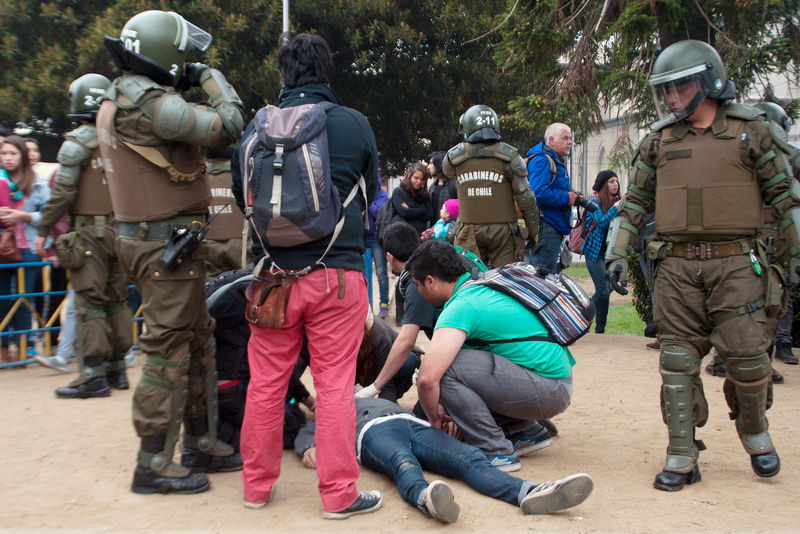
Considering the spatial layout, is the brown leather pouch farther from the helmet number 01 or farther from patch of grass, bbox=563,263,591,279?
patch of grass, bbox=563,263,591,279

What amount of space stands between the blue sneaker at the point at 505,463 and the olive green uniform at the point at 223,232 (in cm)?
313

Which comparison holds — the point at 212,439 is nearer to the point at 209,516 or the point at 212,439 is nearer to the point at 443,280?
the point at 209,516

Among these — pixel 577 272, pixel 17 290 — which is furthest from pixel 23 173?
pixel 577 272

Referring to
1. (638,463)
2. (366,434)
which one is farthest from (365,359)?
(638,463)

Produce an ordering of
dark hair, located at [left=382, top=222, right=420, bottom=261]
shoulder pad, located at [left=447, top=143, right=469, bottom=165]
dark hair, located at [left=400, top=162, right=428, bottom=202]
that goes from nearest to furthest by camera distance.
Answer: dark hair, located at [left=382, top=222, right=420, bottom=261]
shoulder pad, located at [left=447, top=143, right=469, bottom=165]
dark hair, located at [left=400, top=162, right=428, bottom=202]

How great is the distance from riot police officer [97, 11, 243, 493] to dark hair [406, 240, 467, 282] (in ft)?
3.79

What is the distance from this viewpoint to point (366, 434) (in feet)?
13.6

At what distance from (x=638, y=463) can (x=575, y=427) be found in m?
0.74

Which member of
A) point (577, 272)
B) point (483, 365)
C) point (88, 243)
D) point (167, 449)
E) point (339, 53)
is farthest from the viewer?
point (339, 53)

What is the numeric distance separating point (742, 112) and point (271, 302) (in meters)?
2.57

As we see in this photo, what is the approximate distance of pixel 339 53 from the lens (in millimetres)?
18000

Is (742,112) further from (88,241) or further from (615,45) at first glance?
(615,45)

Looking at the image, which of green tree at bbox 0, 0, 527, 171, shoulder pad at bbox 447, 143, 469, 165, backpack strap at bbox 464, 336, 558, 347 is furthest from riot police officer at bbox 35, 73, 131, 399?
green tree at bbox 0, 0, 527, 171

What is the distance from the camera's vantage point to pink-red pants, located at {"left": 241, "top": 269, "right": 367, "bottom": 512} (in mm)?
3543
